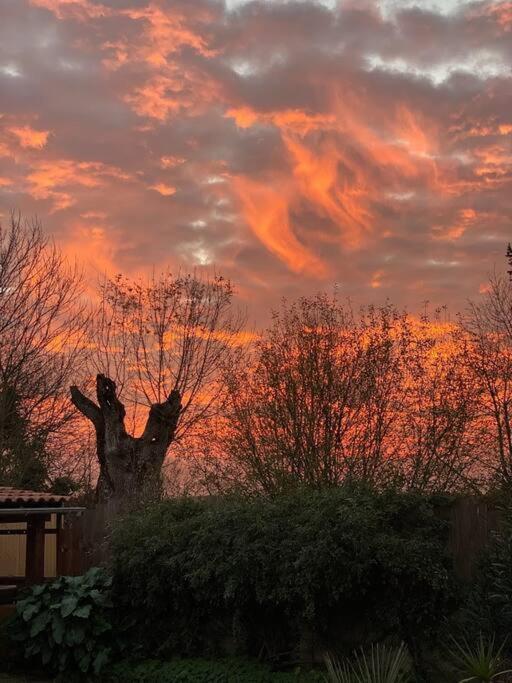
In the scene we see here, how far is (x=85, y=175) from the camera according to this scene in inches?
626

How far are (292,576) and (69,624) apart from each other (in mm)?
3868

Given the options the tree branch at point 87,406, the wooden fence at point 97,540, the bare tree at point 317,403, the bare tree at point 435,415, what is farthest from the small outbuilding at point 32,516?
the bare tree at point 435,415

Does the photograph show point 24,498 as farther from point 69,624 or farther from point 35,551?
point 69,624

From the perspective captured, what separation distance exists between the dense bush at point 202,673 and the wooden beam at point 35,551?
9.33ft

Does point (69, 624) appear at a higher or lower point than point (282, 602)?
lower

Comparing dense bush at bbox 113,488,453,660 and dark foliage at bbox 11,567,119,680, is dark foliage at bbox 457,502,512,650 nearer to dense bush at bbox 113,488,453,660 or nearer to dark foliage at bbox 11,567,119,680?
dense bush at bbox 113,488,453,660

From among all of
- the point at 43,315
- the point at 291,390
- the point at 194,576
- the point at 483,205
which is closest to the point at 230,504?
the point at 194,576

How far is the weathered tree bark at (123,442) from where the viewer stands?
19.6 m

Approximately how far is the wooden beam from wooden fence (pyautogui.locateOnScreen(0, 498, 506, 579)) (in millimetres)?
665

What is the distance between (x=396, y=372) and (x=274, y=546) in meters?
6.52

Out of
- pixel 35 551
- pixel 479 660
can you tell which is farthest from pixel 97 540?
pixel 479 660

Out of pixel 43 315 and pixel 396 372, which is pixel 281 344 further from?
pixel 43 315

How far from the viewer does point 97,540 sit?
48.9ft

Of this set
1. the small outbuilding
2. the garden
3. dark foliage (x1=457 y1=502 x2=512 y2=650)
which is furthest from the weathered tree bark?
dark foliage (x1=457 y1=502 x2=512 y2=650)
